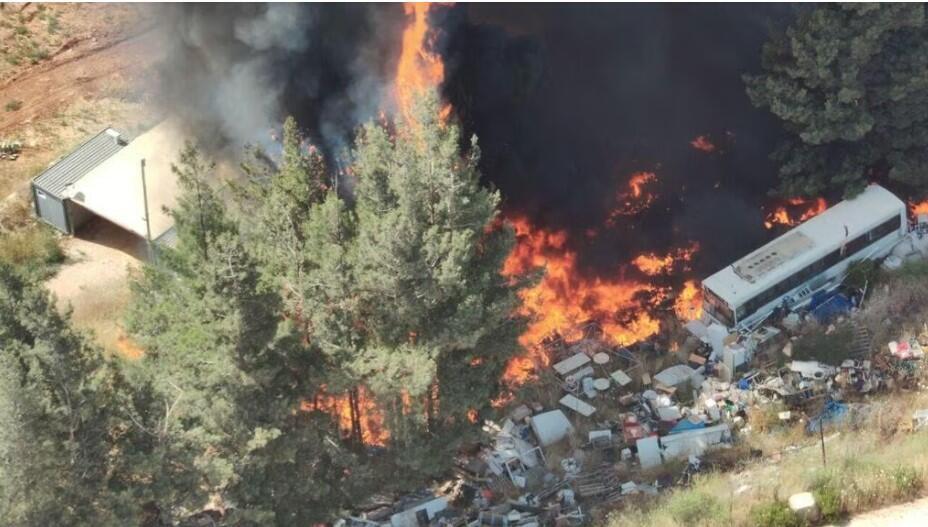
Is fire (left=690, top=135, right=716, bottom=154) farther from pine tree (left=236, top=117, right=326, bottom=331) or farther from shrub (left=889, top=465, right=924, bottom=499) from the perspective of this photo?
shrub (left=889, top=465, right=924, bottom=499)

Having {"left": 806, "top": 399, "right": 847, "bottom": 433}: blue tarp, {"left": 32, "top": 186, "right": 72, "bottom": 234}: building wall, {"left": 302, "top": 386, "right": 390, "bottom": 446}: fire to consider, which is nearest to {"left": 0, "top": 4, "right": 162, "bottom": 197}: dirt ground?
{"left": 32, "top": 186, "right": 72, "bottom": 234}: building wall

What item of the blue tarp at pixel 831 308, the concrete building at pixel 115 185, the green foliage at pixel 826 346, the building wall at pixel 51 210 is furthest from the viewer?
the building wall at pixel 51 210

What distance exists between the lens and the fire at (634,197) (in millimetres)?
33188

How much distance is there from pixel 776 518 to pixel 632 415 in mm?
7110

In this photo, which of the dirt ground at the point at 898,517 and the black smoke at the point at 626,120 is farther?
the black smoke at the point at 626,120

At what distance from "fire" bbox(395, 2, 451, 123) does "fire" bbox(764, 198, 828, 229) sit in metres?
11.6

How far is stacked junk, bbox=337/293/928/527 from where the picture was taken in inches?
960

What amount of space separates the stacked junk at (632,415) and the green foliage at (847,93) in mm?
4905

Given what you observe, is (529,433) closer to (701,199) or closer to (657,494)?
(657,494)

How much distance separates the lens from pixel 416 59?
1210 inches

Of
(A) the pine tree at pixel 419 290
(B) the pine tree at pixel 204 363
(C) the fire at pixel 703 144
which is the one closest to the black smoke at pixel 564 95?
(C) the fire at pixel 703 144

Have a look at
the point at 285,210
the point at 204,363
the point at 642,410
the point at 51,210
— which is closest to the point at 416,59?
the point at 285,210

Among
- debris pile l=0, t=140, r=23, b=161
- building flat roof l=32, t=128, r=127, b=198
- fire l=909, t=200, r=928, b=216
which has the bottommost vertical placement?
fire l=909, t=200, r=928, b=216

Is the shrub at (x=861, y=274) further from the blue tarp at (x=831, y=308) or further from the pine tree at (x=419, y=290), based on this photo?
the pine tree at (x=419, y=290)
